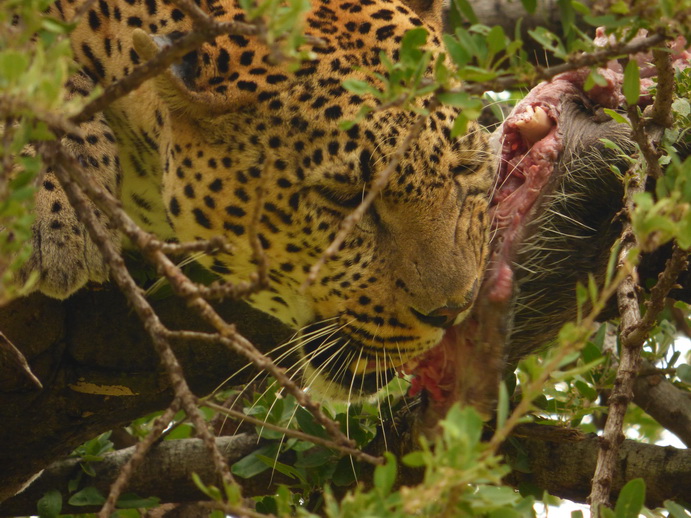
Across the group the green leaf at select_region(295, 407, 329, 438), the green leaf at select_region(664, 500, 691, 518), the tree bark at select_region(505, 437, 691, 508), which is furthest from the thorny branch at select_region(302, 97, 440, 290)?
the tree bark at select_region(505, 437, 691, 508)

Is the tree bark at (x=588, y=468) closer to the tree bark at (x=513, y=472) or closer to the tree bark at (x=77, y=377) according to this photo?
the tree bark at (x=513, y=472)

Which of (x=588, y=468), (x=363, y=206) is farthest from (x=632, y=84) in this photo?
(x=588, y=468)

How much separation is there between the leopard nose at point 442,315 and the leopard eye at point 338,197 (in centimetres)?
47

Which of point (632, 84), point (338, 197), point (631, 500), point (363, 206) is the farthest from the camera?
point (338, 197)

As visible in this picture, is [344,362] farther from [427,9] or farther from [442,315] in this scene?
[427,9]

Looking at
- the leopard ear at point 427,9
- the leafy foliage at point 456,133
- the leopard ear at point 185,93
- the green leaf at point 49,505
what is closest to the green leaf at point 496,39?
the leafy foliage at point 456,133

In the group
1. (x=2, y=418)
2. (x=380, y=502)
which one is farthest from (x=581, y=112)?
(x=380, y=502)

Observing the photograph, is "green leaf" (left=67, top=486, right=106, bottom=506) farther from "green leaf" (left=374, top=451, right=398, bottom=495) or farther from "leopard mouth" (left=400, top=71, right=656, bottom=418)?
"green leaf" (left=374, top=451, right=398, bottom=495)

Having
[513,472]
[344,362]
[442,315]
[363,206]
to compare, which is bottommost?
[513,472]

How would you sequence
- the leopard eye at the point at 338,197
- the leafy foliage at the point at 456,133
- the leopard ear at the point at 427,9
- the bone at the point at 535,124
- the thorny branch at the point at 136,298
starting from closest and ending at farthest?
the leafy foliage at the point at 456,133 < the thorny branch at the point at 136,298 < the leopard eye at the point at 338,197 < the leopard ear at the point at 427,9 < the bone at the point at 535,124

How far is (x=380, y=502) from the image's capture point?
5.66 ft

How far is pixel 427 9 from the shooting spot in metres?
4.27

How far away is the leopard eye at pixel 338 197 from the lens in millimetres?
3572

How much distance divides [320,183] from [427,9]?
121cm
